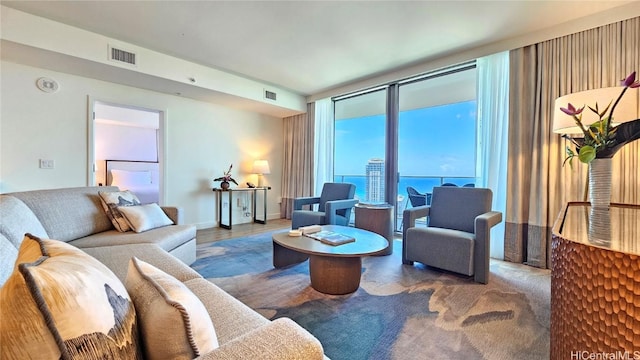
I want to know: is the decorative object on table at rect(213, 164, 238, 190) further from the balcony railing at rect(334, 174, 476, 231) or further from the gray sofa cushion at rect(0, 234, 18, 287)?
the gray sofa cushion at rect(0, 234, 18, 287)

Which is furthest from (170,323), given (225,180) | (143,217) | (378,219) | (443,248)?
(225,180)

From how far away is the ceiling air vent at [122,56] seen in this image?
3221 mm

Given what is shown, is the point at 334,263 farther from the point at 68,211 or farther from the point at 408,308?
the point at 68,211

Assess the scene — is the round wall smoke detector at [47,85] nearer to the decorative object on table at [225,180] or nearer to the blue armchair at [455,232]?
the decorative object on table at [225,180]

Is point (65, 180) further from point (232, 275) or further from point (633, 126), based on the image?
point (633, 126)

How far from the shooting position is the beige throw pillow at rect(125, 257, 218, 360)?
636mm

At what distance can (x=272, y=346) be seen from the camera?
2.13 ft

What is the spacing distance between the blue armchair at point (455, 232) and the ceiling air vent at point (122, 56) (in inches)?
152

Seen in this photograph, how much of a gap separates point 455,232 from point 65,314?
9.54ft

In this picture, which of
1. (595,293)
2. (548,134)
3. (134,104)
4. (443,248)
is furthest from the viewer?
(134,104)

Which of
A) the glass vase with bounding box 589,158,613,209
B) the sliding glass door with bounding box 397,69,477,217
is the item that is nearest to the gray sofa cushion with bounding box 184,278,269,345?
the glass vase with bounding box 589,158,613,209

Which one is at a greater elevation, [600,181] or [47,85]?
[47,85]

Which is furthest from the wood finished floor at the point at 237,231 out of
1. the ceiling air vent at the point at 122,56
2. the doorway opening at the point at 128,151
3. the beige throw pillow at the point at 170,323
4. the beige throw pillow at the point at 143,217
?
the beige throw pillow at the point at 170,323

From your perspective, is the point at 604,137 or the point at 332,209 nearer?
the point at 604,137
